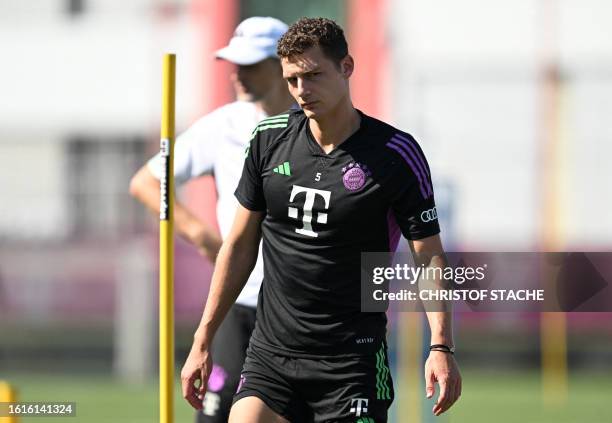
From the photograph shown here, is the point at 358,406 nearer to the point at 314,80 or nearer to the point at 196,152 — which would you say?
the point at 314,80

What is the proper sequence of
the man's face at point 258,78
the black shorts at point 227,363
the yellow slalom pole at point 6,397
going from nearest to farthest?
the yellow slalom pole at point 6,397, the black shorts at point 227,363, the man's face at point 258,78

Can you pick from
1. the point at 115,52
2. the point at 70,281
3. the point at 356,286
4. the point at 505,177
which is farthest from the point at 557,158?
the point at 356,286

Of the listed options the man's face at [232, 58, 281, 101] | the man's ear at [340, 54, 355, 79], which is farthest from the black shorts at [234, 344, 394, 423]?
the man's face at [232, 58, 281, 101]

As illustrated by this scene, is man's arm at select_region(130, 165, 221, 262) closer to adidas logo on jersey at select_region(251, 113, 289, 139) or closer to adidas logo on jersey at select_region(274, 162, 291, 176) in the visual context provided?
adidas logo on jersey at select_region(251, 113, 289, 139)

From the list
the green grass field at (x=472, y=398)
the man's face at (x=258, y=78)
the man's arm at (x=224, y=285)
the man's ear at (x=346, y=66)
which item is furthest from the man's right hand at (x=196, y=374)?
the green grass field at (x=472, y=398)

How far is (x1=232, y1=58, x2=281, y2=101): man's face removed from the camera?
691cm

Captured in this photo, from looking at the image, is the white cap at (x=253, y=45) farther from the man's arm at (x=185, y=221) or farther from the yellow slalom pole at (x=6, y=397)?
the yellow slalom pole at (x=6, y=397)

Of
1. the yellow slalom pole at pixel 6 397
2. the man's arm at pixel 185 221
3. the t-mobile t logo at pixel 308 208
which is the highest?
the t-mobile t logo at pixel 308 208

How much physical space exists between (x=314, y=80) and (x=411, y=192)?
0.57 metres

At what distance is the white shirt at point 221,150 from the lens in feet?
22.5

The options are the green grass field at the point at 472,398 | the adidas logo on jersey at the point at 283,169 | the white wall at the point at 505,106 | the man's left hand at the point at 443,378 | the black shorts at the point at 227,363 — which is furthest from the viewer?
the white wall at the point at 505,106

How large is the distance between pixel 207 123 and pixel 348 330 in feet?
6.03

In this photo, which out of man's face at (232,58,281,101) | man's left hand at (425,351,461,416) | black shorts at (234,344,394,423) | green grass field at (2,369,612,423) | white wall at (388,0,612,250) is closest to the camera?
man's left hand at (425,351,461,416)

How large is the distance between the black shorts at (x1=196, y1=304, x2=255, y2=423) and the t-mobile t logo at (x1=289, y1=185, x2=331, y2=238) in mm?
1360
